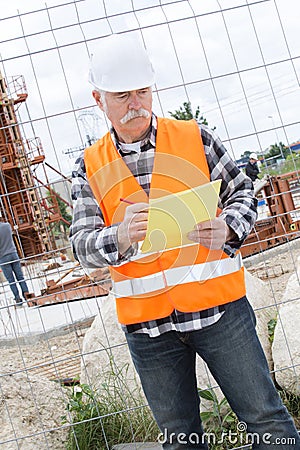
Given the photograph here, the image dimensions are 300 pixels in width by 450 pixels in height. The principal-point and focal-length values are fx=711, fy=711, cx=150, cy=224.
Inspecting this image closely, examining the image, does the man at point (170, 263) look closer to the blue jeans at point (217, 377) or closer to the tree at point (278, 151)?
the blue jeans at point (217, 377)

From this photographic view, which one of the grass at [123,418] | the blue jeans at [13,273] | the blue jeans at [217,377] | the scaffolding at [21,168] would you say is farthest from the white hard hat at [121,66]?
the blue jeans at [13,273]

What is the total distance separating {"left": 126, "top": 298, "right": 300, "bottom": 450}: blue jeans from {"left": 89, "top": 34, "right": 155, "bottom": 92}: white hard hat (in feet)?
2.17

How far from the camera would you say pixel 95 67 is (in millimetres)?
1948

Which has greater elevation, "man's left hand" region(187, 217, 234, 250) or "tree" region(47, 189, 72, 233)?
"tree" region(47, 189, 72, 233)

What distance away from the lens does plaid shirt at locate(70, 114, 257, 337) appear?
1.90 m

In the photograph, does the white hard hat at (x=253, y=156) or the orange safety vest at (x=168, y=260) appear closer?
the orange safety vest at (x=168, y=260)

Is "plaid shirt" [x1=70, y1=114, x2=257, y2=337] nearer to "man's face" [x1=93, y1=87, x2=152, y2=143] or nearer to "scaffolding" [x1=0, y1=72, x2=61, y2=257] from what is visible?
"man's face" [x1=93, y1=87, x2=152, y2=143]

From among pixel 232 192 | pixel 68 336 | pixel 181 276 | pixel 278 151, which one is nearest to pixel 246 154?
pixel 278 151

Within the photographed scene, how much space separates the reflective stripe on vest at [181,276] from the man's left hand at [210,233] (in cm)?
12

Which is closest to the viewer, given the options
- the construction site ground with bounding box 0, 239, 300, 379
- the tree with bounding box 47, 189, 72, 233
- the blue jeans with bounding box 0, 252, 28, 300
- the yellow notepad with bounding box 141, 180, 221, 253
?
the yellow notepad with bounding box 141, 180, 221, 253

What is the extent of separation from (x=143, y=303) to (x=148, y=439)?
1.17 meters

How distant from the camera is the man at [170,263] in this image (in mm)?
1914

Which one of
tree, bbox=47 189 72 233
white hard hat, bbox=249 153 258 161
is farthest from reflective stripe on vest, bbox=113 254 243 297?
tree, bbox=47 189 72 233

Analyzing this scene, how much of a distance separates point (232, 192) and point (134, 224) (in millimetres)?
329
